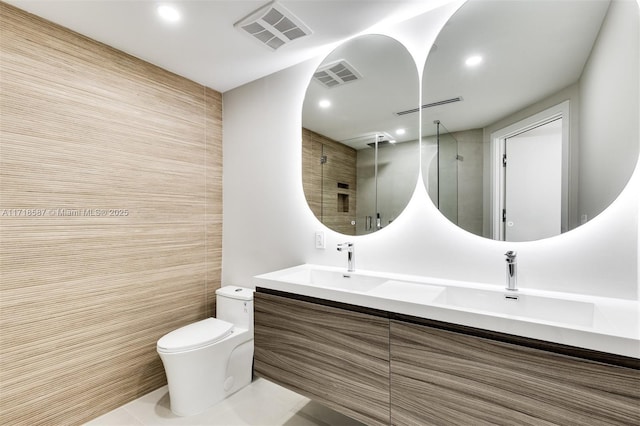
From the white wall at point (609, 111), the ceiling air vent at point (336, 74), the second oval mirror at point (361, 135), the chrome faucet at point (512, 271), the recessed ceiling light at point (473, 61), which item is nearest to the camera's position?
the white wall at point (609, 111)

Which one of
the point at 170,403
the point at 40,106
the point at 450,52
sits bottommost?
the point at 170,403

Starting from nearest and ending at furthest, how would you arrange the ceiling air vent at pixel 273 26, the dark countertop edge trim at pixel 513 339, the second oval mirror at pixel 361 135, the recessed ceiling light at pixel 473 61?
the dark countertop edge trim at pixel 513 339 → the recessed ceiling light at pixel 473 61 → the ceiling air vent at pixel 273 26 → the second oval mirror at pixel 361 135

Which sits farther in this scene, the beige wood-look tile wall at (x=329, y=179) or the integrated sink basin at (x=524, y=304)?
the beige wood-look tile wall at (x=329, y=179)

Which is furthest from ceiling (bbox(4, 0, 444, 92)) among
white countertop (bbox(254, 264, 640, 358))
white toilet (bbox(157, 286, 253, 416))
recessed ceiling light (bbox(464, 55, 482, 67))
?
white toilet (bbox(157, 286, 253, 416))

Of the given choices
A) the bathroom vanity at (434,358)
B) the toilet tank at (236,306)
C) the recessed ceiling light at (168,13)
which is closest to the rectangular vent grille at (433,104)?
the bathroom vanity at (434,358)

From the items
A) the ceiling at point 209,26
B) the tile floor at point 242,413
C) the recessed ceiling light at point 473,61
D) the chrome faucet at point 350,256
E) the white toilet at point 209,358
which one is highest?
the ceiling at point 209,26

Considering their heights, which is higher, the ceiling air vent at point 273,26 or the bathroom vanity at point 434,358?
the ceiling air vent at point 273,26

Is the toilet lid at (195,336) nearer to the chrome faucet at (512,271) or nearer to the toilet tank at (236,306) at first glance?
the toilet tank at (236,306)

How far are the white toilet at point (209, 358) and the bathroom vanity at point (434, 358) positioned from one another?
430mm

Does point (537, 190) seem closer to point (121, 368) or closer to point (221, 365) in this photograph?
point (221, 365)

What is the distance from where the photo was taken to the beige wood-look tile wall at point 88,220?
1558 millimetres

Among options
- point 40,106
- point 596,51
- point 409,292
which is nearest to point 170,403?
point 409,292

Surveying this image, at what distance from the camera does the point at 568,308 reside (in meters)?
1.17

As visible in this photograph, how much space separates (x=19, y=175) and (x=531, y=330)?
2.39 metres
